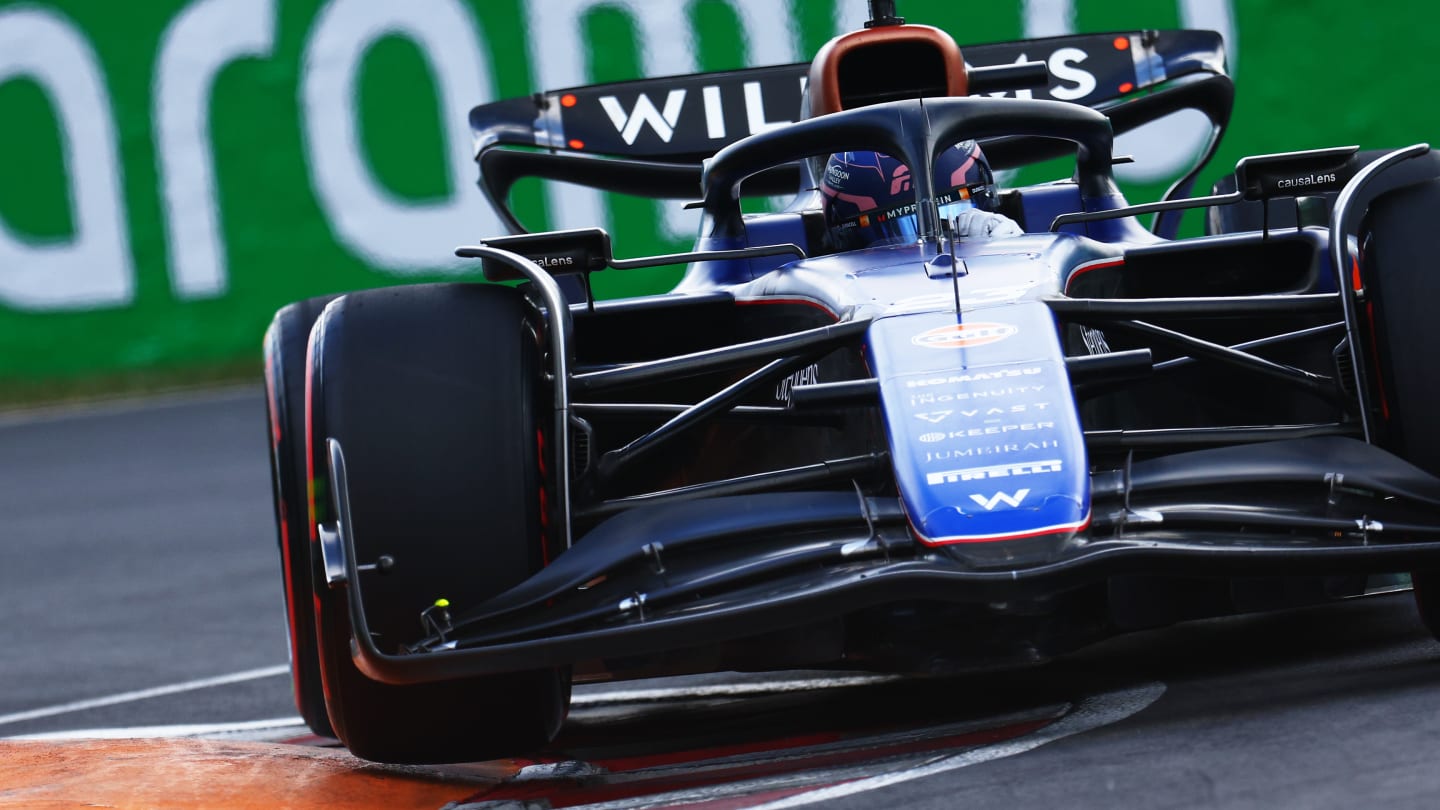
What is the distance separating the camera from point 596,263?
4.17 metres

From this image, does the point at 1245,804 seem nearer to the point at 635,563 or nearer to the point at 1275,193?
the point at 635,563

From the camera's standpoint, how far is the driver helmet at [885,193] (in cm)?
482

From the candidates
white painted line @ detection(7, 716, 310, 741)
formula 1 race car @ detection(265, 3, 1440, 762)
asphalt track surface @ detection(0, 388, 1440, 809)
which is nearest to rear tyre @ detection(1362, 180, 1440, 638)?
formula 1 race car @ detection(265, 3, 1440, 762)

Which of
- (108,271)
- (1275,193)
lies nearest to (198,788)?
(1275,193)

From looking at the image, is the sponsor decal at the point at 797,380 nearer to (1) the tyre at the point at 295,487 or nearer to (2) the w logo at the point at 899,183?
(2) the w logo at the point at 899,183

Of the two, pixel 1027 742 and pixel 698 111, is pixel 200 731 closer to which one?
pixel 1027 742

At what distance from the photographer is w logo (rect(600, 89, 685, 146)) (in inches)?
247

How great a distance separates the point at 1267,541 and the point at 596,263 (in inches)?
58.8

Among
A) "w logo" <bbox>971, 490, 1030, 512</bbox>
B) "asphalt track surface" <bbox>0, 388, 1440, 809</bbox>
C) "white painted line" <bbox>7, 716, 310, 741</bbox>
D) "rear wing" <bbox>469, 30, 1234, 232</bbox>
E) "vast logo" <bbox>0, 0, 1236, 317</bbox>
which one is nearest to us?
"asphalt track surface" <bbox>0, 388, 1440, 809</bbox>

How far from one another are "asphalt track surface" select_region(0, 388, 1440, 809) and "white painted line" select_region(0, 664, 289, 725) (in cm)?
1

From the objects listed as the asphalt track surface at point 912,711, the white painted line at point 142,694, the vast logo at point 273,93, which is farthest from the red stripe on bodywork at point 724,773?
the vast logo at point 273,93

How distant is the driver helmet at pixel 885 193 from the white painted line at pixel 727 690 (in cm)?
106

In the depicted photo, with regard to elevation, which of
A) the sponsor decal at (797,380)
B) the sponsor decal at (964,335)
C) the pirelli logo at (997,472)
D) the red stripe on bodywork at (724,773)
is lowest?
the red stripe on bodywork at (724,773)

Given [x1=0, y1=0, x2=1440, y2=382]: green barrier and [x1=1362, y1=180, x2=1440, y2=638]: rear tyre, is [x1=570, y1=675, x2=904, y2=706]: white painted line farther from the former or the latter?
[x1=0, y1=0, x2=1440, y2=382]: green barrier
